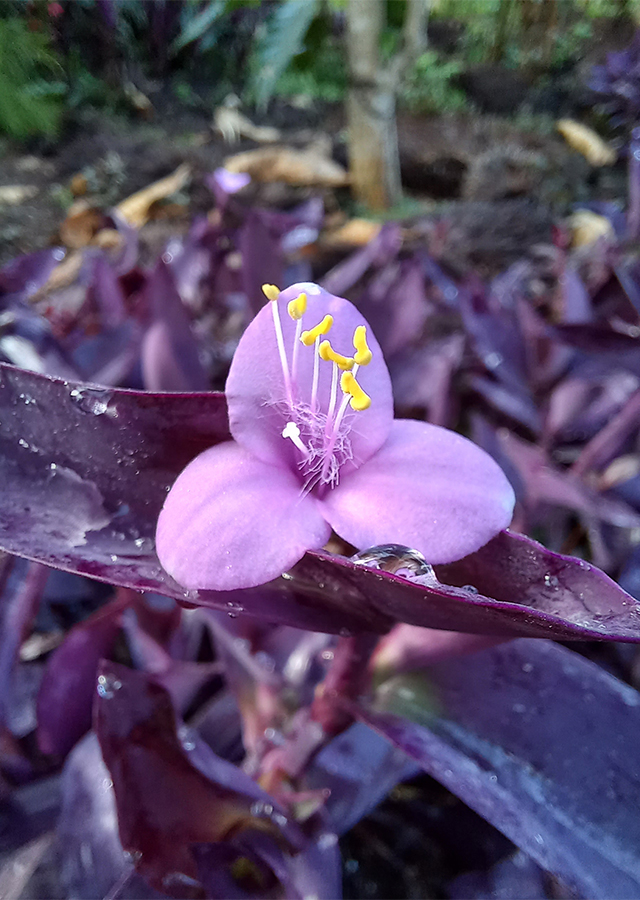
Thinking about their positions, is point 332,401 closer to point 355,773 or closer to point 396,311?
point 355,773

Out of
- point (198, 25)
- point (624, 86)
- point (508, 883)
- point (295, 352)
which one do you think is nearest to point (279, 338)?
point (295, 352)

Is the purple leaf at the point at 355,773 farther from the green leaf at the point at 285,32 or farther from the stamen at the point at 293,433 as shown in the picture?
the green leaf at the point at 285,32

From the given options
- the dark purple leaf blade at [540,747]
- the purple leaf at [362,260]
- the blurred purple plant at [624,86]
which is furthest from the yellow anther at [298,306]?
the blurred purple plant at [624,86]

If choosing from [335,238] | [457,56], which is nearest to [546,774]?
[335,238]

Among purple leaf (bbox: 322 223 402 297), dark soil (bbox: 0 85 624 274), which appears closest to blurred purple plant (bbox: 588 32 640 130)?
dark soil (bbox: 0 85 624 274)

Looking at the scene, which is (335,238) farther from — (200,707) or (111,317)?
(200,707)

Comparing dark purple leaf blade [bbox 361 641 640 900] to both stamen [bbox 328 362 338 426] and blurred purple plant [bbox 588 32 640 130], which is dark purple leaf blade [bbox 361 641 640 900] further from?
blurred purple plant [bbox 588 32 640 130]

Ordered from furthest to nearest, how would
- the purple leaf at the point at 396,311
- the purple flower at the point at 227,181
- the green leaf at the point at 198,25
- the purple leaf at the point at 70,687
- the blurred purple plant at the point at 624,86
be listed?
the green leaf at the point at 198,25 → the blurred purple plant at the point at 624,86 → the purple flower at the point at 227,181 → the purple leaf at the point at 396,311 → the purple leaf at the point at 70,687
